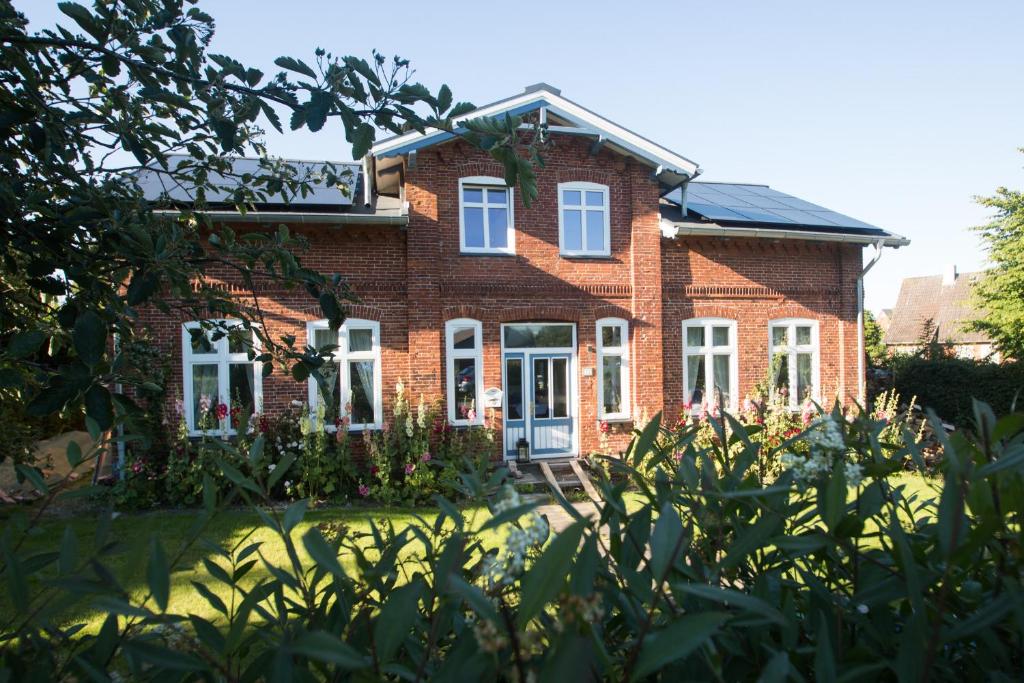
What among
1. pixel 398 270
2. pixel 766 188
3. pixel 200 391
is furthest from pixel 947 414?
pixel 200 391

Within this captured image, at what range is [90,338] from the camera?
171cm

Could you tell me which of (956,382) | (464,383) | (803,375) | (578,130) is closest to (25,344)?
(464,383)

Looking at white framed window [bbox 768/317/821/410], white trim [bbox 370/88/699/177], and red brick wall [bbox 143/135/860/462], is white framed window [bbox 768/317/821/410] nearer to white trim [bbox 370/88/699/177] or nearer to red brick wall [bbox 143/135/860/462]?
red brick wall [bbox 143/135/860/462]

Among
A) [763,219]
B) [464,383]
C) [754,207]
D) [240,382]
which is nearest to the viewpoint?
[240,382]

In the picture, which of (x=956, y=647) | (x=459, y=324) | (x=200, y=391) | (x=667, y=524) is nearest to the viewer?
(x=667, y=524)

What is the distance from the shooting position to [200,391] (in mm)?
10789

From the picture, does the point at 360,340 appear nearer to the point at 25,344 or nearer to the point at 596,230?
the point at 596,230

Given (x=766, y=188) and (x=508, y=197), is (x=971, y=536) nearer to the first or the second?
(x=508, y=197)

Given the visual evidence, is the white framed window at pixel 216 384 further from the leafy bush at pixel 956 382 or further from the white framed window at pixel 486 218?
the leafy bush at pixel 956 382

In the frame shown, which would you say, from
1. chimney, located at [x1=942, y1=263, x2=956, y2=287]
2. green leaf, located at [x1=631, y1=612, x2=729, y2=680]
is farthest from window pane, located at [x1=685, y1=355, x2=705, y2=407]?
chimney, located at [x1=942, y1=263, x2=956, y2=287]

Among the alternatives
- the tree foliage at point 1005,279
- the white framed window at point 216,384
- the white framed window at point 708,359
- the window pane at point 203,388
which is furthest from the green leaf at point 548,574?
the tree foliage at point 1005,279

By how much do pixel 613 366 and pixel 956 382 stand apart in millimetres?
10770

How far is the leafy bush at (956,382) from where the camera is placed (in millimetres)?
16438

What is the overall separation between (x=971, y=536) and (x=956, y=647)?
245 mm
